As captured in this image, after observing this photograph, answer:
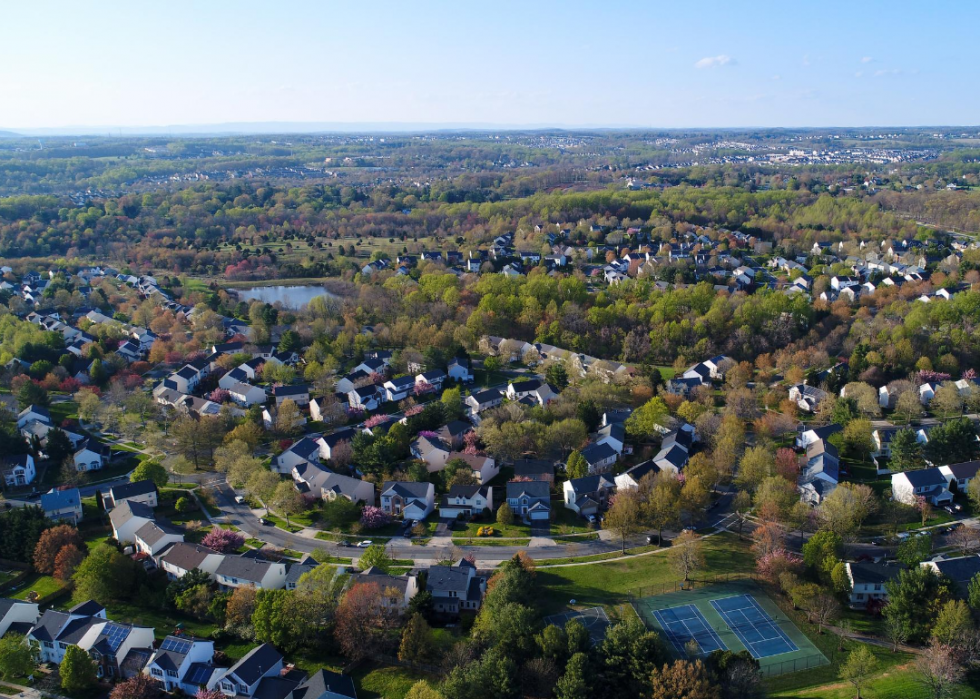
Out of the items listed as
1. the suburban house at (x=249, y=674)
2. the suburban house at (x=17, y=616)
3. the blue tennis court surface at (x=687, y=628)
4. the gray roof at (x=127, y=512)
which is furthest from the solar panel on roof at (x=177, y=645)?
the blue tennis court surface at (x=687, y=628)

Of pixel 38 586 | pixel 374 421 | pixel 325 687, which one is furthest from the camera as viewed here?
pixel 374 421

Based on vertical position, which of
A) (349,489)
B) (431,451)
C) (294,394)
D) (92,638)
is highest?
(294,394)

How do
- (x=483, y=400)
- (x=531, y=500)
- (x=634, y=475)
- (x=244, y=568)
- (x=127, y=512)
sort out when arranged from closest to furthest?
1. (x=244, y=568)
2. (x=127, y=512)
3. (x=531, y=500)
4. (x=634, y=475)
5. (x=483, y=400)

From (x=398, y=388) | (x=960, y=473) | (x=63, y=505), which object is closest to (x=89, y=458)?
(x=63, y=505)

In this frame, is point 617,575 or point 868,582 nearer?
point 868,582

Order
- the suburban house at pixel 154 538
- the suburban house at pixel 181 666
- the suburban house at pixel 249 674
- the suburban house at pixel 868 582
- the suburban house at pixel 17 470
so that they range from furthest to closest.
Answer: the suburban house at pixel 17 470 < the suburban house at pixel 154 538 < the suburban house at pixel 868 582 < the suburban house at pixel 181 666 < the suburban house at pixel 249 674

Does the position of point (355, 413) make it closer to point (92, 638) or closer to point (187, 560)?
point (187, 560)

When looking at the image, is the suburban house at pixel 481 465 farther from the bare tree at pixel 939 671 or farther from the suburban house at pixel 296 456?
the bare tree at pixel 939 671

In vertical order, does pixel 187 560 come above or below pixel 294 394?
below

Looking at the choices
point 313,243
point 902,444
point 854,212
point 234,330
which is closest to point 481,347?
point 234,330
